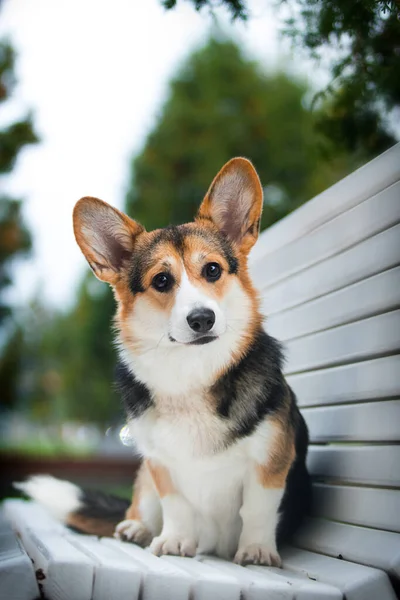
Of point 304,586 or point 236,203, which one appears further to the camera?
point 236,203

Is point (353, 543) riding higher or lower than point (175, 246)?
lower

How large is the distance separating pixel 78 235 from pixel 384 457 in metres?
1.16

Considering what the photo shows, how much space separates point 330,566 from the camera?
1.79 meters

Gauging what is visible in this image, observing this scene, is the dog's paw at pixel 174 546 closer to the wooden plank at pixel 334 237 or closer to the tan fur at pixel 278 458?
the tan fur at pixel 278 458

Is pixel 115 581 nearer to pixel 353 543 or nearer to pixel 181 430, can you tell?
pixel 181 430

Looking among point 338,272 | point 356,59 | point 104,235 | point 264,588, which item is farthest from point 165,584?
point 356,59

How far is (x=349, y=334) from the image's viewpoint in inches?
83.4

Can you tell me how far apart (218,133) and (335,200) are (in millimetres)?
6346

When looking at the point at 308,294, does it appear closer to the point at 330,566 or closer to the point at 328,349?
the point at 328,349

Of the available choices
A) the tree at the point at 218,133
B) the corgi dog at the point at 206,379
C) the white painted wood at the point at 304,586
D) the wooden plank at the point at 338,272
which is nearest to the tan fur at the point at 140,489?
the corgi dog at the point at 206,379

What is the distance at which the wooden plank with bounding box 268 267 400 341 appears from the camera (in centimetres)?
191

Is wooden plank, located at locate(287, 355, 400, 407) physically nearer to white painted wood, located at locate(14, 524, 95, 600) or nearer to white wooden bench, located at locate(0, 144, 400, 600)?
white wooden bench, located at locate(0, 144, 400, 600)

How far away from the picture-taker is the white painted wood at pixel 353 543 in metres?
1.67

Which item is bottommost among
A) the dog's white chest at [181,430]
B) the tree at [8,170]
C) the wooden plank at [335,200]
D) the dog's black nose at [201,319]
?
the dog's white chest at [181,430]
